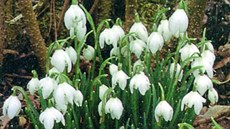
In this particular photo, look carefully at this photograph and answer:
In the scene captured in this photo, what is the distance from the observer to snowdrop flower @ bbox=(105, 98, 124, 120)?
2.26 meters

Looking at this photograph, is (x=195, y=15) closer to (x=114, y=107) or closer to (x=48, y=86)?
(x=114, y=107)

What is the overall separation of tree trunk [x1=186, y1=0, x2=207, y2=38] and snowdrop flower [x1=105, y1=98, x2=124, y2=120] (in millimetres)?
1147

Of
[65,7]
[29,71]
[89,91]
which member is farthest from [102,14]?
[89,91]

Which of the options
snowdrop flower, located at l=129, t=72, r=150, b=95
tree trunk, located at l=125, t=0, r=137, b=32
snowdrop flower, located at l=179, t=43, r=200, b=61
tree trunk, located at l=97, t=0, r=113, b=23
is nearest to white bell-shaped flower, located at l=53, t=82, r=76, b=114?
snowdrop flower, located at l=129, t=72, r=150, b=95

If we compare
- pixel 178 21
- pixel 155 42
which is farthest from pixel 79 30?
pixel 178 21

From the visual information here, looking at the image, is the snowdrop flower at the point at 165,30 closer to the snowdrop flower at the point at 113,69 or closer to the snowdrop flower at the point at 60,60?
the snowdrop flower at the point at 113,69

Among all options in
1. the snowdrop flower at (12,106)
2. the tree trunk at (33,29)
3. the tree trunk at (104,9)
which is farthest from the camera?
the tree trunk at (104,9)

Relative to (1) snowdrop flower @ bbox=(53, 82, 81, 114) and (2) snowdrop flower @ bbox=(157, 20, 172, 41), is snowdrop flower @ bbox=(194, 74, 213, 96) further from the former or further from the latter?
(1) snowdrop flower @ bbox=(53, 82, 81, 114)

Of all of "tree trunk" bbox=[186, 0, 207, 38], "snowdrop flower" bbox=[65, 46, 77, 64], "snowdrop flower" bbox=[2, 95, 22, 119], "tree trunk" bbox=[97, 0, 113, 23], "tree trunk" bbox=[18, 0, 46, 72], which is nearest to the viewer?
"snowdrop flower" bbox=[2, 95, 22, 119]

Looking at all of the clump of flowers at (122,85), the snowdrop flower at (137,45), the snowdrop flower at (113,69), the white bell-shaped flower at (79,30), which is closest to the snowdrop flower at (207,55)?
the clump of flowers at (122,85)

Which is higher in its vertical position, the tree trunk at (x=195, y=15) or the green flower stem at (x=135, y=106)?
the tree trunk at (x=195, y=15)

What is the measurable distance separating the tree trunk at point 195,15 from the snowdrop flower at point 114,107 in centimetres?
115

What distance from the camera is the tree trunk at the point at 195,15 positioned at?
3.23m

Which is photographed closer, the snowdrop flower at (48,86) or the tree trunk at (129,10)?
the snowdrop flower at (48,86)
